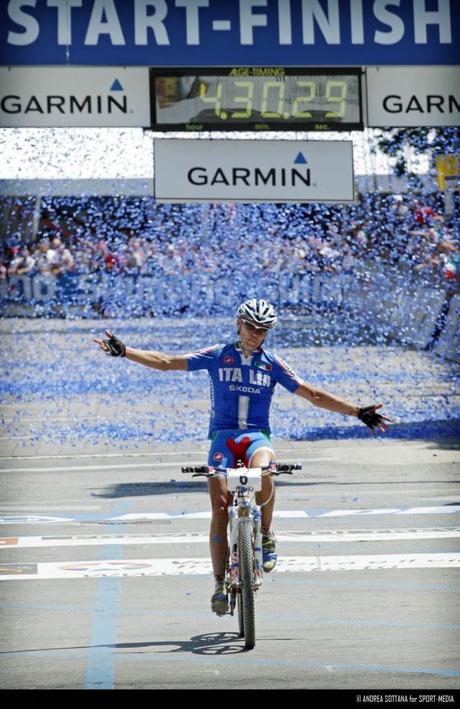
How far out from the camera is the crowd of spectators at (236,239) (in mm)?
24406

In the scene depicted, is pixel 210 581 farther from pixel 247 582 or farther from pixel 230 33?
pixel 230 33

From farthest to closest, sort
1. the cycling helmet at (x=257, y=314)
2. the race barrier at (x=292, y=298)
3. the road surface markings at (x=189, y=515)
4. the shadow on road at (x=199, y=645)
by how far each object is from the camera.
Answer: the race barrier at (x=292, y=298) < the road surface markings at (x=189, y=515) < the cycling helmet at (x=257, y=314) < the shadow on road at (x=199, y=645)

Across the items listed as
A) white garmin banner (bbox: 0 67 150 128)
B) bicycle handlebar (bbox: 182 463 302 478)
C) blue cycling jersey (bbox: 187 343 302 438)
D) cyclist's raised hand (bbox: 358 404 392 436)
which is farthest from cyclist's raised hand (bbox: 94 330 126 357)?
cyclist's raised hand (bbox: 358 404 392 436)

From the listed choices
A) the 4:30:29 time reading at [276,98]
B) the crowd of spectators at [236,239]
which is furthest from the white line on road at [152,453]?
the 4:30:29 time reading at [276,98]

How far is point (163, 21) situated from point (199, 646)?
3324 mm

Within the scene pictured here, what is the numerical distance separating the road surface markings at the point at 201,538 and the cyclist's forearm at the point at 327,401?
2.93m

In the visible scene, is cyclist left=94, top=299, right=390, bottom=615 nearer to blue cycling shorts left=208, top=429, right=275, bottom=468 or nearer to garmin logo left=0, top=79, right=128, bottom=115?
blue cycling shorts left=208, top=429, right=275, bottom=468

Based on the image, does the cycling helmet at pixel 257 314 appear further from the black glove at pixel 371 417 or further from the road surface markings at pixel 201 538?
the road surface markings at pixel 201 538

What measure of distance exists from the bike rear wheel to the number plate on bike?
0.20m

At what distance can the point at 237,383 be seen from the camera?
9.06m

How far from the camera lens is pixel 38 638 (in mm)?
8656

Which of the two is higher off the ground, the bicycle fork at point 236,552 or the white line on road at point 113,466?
the white line on road at point 113,466

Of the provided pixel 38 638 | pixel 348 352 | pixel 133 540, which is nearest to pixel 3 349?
pixel 348 352
